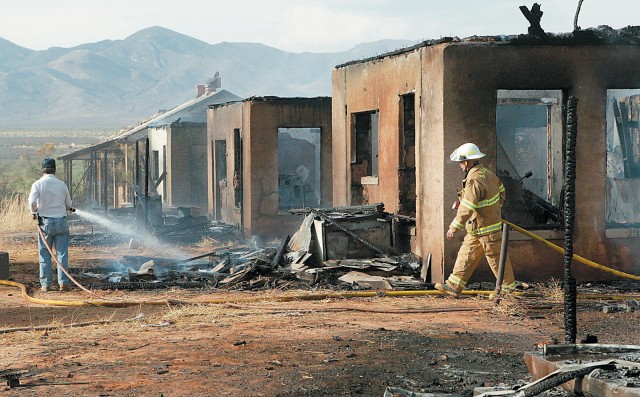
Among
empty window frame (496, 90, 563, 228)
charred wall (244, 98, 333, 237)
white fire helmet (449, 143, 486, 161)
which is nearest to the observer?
white fire helmet (449, 143, 486, 161)

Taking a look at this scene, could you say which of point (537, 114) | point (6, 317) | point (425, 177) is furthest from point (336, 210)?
point (537, 114)

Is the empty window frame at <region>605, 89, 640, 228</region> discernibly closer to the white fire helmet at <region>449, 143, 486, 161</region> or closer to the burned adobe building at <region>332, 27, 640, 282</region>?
the burned adobe building at <region>332, 27, 640, 282</region>

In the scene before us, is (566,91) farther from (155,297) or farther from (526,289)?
(155,297)

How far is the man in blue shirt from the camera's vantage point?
14578 mm

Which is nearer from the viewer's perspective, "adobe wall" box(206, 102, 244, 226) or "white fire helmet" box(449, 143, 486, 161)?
"white fire helmet" box(449, 143, 486, 161)

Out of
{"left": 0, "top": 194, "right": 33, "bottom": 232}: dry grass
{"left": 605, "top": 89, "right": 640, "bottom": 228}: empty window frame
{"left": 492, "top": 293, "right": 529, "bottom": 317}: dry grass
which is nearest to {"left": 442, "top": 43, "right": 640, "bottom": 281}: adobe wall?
{"left": 492, "top": 293, "right": 529, "bottom": 317}: dry grass

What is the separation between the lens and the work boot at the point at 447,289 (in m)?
13.1

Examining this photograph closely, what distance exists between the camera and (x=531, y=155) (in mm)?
27359

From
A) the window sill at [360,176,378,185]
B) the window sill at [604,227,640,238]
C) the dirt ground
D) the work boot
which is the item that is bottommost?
the dirt ground

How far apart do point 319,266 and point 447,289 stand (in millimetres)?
3110

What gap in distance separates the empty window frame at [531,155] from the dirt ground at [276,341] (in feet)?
8.26

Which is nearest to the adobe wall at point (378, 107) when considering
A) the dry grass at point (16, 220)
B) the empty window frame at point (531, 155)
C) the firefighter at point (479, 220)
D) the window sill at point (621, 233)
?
the empty window frame at point (531, 155)

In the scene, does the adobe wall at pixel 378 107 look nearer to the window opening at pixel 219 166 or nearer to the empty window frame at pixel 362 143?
the empty window frame at pixel 362 143

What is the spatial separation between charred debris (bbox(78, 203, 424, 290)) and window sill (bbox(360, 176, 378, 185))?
119 centimetres
